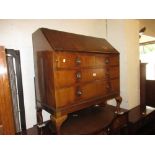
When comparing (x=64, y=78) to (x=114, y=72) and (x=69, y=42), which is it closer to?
(x=69, y=42)

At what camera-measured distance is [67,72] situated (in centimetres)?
158

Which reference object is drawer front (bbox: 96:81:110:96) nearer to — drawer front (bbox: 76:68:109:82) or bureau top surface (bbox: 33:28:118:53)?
drawer front (bbox: 76:68:109:82)

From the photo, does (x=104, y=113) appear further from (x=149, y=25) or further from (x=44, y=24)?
(x=149, y=25)

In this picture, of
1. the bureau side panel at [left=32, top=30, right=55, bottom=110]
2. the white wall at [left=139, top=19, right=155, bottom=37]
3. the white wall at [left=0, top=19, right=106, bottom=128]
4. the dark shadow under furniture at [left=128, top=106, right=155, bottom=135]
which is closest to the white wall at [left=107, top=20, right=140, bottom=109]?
the dark shadow under furniture at [left=128, top=106, right=155, bottom=135]

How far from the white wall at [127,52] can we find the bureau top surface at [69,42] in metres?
0.73

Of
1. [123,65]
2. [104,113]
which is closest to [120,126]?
[104,113]

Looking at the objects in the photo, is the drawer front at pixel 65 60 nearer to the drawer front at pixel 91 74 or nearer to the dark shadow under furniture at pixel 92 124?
the drawer front at pixel 91 74

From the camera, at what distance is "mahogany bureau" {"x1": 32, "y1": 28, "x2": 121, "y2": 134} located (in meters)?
1.51

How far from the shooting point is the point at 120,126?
89.1 inches

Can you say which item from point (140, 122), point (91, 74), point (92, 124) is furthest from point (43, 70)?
point (140, 122)

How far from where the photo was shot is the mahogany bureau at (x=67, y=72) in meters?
1.51

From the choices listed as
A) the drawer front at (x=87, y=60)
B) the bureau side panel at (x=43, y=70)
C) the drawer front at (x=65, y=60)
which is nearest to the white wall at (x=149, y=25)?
the drawer front at (x=87, y=60)

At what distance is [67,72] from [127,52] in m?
1.69
